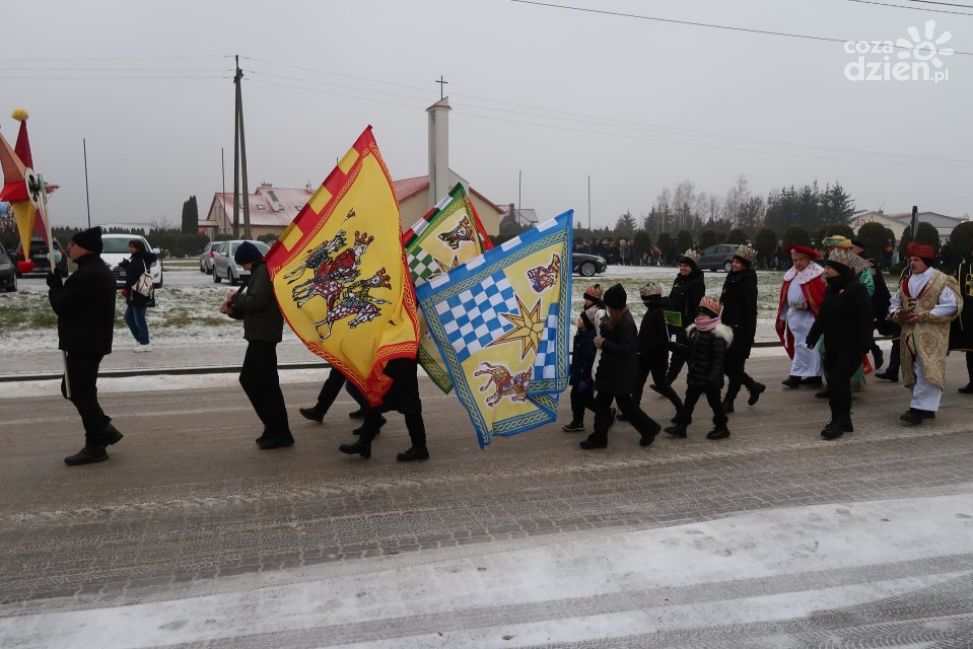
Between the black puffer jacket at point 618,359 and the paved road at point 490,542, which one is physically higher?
the black puffer jacket at point 618,359

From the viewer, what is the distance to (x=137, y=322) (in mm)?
11797

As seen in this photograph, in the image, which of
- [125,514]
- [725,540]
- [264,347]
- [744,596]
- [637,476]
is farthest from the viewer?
[264,347]

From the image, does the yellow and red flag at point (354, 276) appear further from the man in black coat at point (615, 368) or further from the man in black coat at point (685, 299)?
the man in black coat at point (685, 299)

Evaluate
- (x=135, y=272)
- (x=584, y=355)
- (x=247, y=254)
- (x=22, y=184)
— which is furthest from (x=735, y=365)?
(x=135, y=272)

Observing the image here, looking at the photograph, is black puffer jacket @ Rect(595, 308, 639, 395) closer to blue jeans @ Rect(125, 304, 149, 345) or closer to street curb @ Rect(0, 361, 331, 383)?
street curb @ Rect(0, 361, 331, 383)

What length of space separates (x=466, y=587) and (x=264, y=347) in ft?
10.8

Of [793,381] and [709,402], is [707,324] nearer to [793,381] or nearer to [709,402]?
[709,402]

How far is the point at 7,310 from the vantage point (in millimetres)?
15359

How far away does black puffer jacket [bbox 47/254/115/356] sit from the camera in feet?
19.6

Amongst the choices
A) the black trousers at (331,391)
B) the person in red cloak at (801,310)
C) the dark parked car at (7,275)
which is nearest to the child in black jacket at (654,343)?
the person in red cloak at (801,310)

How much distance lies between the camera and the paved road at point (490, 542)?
3672mm

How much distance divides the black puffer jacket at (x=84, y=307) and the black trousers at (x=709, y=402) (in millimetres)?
5082

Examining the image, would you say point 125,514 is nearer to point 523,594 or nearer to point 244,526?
point 244,526

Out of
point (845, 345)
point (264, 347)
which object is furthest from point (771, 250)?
point (264, 347)
